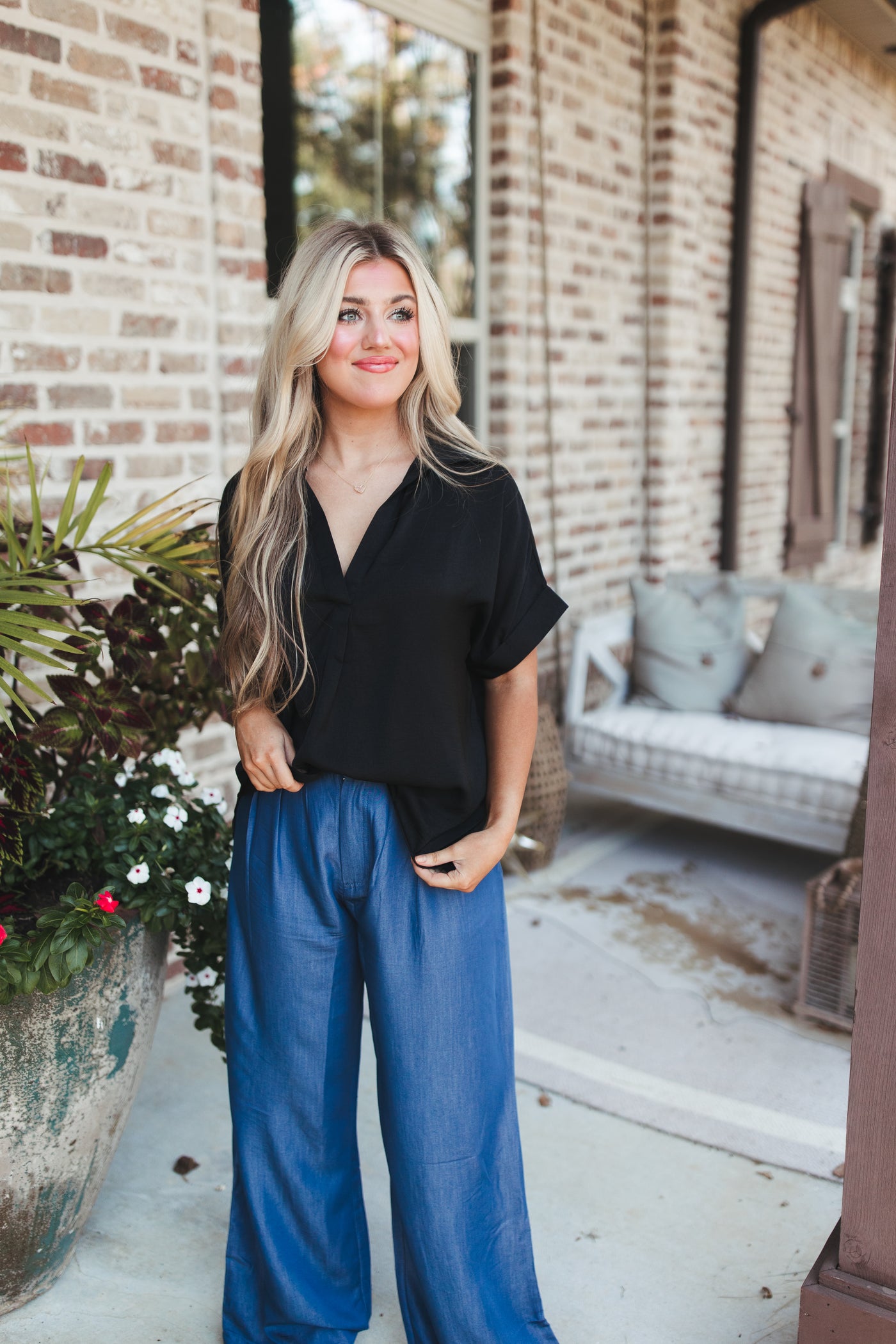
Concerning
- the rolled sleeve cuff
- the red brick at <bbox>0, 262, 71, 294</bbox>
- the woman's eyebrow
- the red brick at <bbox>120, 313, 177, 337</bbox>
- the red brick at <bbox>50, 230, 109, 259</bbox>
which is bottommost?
the rolled sleeve cuff

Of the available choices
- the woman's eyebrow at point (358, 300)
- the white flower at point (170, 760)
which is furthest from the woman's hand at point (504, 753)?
the white flower at point (170, 760)

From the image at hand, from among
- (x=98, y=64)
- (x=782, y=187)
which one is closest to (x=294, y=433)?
(x=98, y=64)

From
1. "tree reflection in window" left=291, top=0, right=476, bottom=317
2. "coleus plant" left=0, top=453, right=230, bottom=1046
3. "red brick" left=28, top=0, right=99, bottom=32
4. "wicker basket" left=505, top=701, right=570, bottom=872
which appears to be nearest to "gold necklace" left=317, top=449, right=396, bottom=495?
"coleus plant" left=0, top=453, right=230, bottom=1046

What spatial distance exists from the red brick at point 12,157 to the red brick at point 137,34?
404mm

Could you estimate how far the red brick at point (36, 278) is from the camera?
2504mm

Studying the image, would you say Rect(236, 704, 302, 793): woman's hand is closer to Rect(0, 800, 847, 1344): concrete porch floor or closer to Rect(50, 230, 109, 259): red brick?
Rect(0, 800, 847, 1344): concrete porch floor

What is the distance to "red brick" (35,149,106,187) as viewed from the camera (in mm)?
2543

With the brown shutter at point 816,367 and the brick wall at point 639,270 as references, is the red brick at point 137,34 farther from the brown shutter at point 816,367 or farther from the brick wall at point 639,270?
the brown shutter at point 816,367

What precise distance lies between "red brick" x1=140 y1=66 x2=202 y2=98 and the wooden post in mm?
2053

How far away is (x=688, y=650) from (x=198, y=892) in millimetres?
2737

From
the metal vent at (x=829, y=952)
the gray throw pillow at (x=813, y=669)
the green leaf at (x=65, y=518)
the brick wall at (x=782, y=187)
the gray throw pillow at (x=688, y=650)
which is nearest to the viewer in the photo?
the green leaf at (x=65, y=518)

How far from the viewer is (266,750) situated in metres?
1.78

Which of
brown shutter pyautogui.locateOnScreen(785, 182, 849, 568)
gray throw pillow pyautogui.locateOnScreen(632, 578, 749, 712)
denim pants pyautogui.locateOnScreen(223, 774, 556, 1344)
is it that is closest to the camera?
denim pants pyautogui.locateOnScreen(223, 774, 556, 1344)

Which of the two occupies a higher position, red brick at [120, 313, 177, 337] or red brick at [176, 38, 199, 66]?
red brick at [176, 38, 199, 66]
